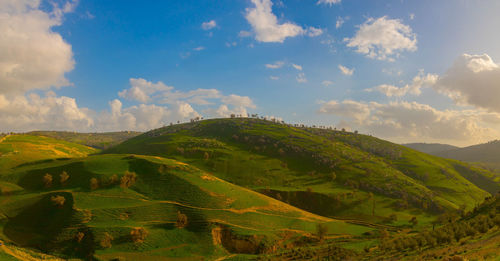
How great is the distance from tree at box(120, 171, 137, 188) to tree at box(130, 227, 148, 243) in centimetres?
2198

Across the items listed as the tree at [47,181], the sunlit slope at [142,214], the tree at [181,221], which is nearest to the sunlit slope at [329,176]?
the sunlit slope at [142,214]

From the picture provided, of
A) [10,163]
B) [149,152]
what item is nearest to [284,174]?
[149,152]

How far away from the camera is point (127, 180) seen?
244ft

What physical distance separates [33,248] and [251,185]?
86.7 meters

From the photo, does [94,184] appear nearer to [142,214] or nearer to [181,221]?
[142,214]

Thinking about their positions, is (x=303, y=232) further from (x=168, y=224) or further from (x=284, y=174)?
(x=284, y=174)

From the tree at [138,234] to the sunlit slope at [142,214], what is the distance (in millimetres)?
842

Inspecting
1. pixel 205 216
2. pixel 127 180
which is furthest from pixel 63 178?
pixel 205 216

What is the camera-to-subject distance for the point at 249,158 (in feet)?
531

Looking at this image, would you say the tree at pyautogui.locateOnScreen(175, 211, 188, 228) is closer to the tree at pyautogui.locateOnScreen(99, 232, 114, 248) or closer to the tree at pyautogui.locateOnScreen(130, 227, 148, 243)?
the tree at pyautogui.locateOnScreen(130, 227, 148, 243)

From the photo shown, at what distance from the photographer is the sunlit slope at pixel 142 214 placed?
53.2 meters

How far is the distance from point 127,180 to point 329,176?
111m

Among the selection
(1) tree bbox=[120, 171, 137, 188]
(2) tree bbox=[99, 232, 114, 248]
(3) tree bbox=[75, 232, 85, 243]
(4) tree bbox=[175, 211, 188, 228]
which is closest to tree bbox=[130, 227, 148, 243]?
(2) tree bbox=[99, 232, 114, 248]

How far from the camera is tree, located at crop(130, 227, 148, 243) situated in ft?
176
